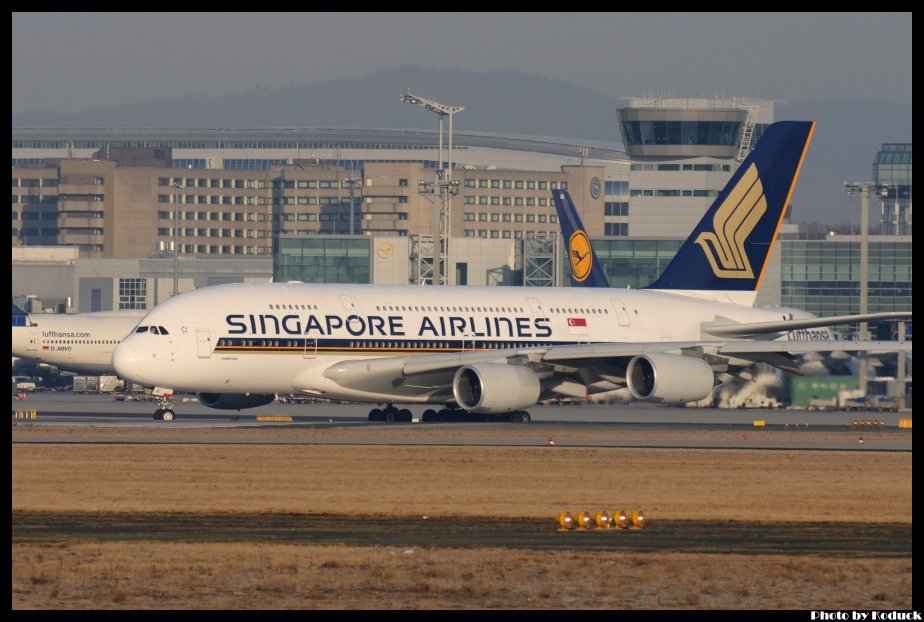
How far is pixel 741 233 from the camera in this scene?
220ft

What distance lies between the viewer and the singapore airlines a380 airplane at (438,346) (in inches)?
2168

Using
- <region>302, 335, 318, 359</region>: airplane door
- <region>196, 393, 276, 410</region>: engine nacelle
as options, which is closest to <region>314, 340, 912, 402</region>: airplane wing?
<region>302, 335, 318, 359</region>: airplane door

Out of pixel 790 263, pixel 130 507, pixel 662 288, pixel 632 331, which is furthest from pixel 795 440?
pixel 790 263

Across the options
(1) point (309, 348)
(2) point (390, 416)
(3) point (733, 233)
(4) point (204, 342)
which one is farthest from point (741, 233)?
(4) point (204, 342)

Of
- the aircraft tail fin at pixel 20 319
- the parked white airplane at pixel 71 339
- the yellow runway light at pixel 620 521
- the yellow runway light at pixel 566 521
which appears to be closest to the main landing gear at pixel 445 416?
the yellow runway light at pixel 620 521

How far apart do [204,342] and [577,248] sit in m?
65.2

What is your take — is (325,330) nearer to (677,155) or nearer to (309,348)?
(309,348)

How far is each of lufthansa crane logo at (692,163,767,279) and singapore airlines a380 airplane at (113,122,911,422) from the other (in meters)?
3.43

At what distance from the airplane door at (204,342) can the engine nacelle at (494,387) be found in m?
8.25

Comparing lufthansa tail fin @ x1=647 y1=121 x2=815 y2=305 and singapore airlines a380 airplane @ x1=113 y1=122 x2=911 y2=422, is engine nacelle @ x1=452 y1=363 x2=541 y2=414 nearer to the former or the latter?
singapore airlines a380 airplane @ x1=113 y1=122 x2=911 y2=422

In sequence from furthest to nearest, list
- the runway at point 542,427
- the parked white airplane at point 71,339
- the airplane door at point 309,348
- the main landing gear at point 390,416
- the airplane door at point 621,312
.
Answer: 1. the parked white airplane at point 71,339
2. the airplane door at point 621,312
3. the main landing gear at point 390,416
4. the airplane door at point 309,348
5. the runway at point 542,427

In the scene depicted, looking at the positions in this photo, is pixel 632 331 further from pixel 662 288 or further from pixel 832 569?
pixel 832 569

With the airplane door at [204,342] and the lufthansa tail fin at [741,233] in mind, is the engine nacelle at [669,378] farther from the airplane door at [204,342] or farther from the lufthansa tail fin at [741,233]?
the airplane door at [204,342]

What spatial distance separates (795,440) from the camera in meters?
49.9
